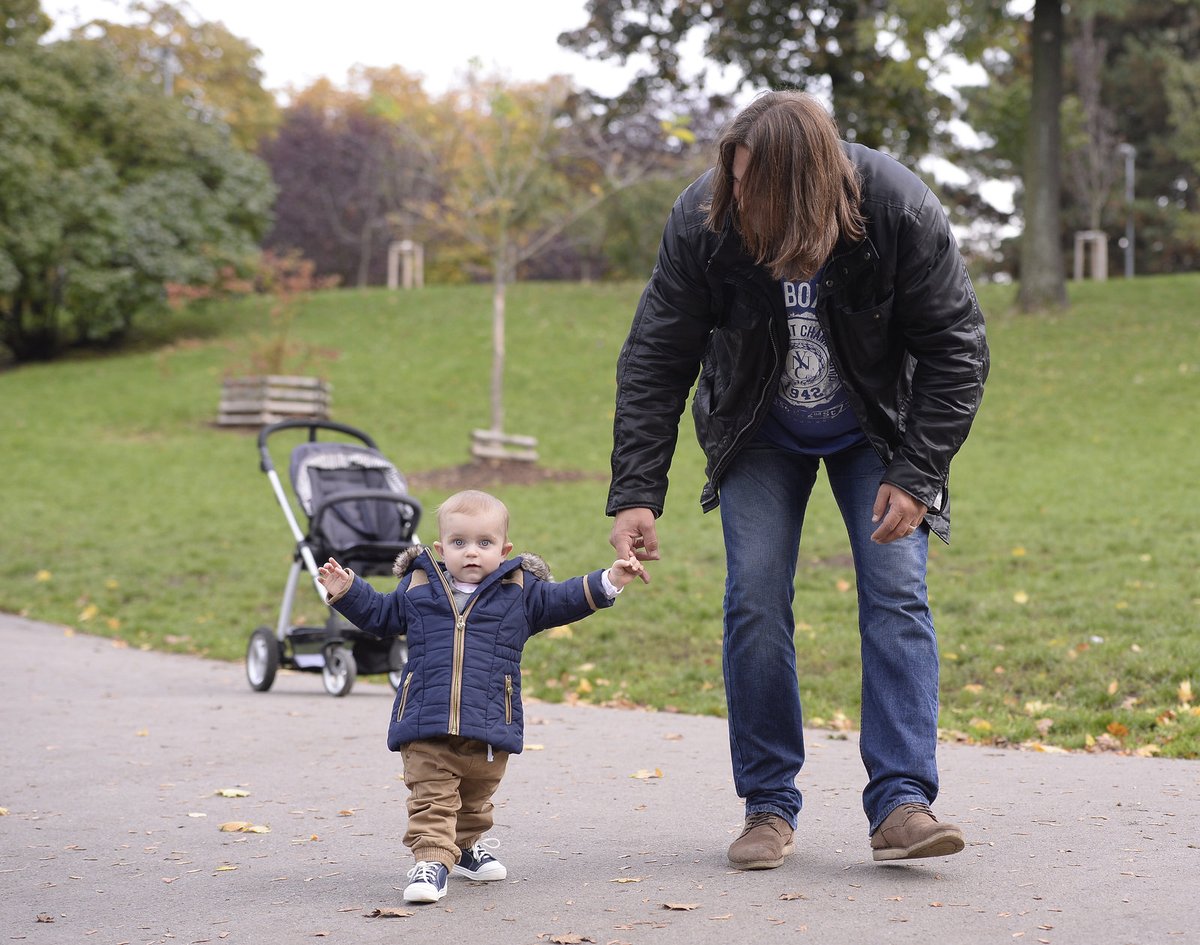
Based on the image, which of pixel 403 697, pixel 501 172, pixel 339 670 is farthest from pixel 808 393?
pixel 501 172

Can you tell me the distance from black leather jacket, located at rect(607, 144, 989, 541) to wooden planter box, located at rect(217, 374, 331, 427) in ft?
61.7

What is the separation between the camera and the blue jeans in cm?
368

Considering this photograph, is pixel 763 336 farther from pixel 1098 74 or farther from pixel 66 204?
pixel 1098 74

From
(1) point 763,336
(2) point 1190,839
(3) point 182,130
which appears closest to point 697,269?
(1) point 763,336

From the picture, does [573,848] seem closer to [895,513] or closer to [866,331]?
[895,513]

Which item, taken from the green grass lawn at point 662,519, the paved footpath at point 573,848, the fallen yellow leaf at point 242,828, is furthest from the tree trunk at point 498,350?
the fallen yellow leaf at point 242,828

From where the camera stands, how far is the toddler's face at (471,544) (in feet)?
12.3

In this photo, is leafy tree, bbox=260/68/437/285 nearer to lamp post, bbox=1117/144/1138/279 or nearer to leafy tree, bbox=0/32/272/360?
leafy tree, bbox=0/32/272/360

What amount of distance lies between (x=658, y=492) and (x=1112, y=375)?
62.0 feet

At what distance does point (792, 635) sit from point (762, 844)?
1.81 ft

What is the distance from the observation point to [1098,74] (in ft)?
145

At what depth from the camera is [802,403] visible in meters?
3.75

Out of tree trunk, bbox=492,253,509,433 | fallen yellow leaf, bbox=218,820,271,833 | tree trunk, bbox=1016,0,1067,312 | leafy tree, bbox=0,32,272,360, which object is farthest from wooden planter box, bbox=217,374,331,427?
fallen yellow leaf, bbox=218,820,271,833

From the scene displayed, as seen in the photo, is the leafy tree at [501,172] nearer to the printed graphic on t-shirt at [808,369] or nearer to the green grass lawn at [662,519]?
the green grass lawn at [662,519]
